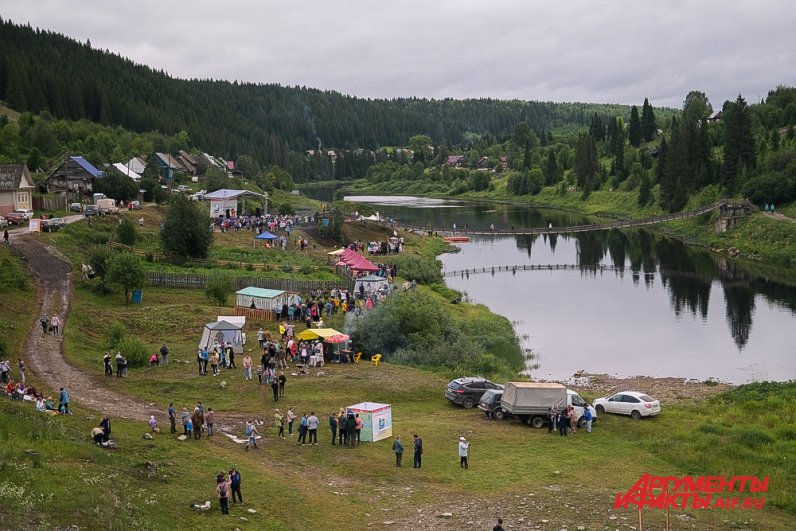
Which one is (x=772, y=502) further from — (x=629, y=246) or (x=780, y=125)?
(x=780, y=125)

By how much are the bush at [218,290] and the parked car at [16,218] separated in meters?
22.3

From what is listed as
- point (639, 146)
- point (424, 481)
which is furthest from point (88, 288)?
point (639, 146)

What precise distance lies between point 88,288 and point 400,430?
83.7 ft

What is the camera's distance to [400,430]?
27.2 m

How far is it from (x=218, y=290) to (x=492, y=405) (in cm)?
2211

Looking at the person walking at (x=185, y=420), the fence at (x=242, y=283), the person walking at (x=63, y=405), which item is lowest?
the person walking at (x=185, y=420)

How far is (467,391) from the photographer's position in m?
30.8

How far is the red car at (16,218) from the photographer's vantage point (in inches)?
2408

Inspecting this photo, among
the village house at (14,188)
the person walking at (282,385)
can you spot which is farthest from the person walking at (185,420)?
the village house at (14,188)

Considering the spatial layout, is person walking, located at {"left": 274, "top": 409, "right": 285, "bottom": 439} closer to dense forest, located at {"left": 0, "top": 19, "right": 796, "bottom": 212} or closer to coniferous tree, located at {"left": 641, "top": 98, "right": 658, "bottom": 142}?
dense forest, located at {"left": 0, "top": 19, "right": 796, "bottom": 212}

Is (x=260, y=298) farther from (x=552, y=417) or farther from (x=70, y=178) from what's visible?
(x=70, y=178)

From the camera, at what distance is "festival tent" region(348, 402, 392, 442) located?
25.9 m

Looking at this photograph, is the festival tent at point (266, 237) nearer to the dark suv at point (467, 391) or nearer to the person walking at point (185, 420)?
the dark suv at point (467, 391)

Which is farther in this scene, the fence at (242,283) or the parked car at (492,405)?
the fence at (242,283)
